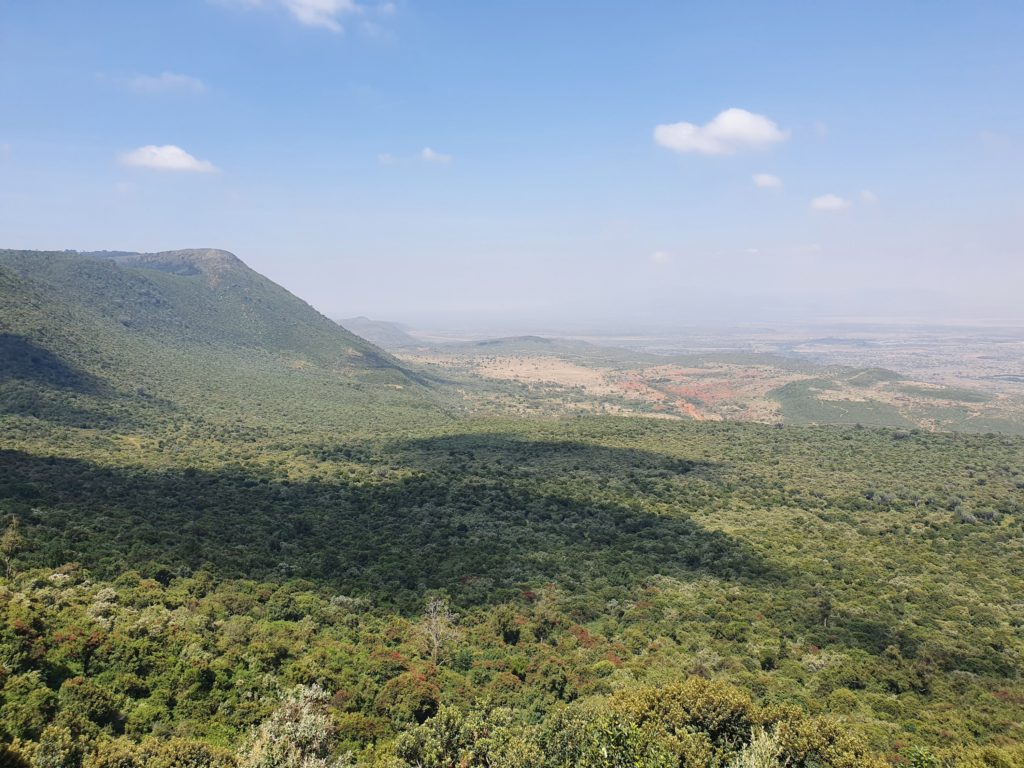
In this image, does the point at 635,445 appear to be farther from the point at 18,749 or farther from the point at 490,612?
the point at 18,749

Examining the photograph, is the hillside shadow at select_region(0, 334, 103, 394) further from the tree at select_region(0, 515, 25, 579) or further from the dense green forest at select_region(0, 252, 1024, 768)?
the tree at select_region(0, 515, 25, 579)

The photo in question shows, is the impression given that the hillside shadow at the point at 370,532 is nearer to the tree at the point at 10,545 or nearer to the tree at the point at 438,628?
the tree at the point at 10,545

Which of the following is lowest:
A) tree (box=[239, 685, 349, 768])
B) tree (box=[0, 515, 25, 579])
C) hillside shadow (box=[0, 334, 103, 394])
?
tree (box=[239, 685, 349, 768])

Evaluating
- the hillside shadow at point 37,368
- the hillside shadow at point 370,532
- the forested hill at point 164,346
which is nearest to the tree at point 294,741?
the hillside shadow at point 370,532

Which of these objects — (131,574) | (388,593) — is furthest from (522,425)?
(131,574)

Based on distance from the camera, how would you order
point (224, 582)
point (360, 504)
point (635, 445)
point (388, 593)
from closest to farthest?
point (224, 582) < point (388, 593) < point (360, 504) < point (635, 445)

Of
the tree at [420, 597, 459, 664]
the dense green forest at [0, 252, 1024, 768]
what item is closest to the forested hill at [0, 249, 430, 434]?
the dense green forest at [0, 252, 1024, 768]
